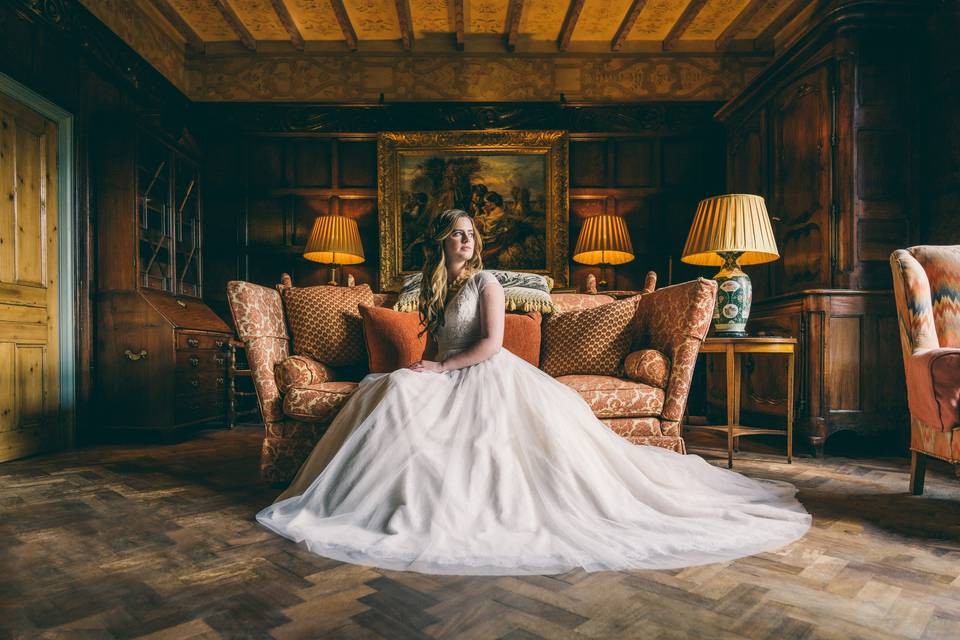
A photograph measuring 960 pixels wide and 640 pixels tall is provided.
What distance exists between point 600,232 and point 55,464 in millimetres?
4117

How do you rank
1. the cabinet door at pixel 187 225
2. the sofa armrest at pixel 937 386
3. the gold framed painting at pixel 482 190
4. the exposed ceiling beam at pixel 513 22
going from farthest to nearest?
the gold framed painting at pixel 482 190 → the exposed ceiling beam at pixel 513 22 → the cabinet door at pixel 187 225 → the sofa armrest at pixel 937 386

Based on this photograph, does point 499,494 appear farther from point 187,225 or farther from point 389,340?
point 187,225

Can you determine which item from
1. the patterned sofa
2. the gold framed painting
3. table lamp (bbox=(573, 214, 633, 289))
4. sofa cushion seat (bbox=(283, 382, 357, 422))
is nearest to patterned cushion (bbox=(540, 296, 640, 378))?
the patterned sofa

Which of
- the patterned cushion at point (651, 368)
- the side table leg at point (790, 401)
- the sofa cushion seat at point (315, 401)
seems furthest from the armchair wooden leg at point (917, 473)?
the sofa cushion seat at point (315, 401)

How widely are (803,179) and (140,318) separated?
180 inches

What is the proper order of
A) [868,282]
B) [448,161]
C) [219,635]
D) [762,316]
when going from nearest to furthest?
[219,635]
[868,282]
[762,316]
[448,161]

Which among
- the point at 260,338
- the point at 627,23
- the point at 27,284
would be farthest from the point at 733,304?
the point at 27,284

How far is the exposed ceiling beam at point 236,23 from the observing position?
451 cm

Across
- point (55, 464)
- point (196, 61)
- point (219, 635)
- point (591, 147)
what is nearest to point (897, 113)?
point (591, 147)

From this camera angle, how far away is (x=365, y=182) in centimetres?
525

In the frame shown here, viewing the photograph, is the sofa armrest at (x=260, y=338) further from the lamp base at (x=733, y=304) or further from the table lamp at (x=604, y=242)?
the table lamp at (x=604, y=242)

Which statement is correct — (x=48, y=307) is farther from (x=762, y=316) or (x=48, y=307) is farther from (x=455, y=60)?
(x=762, y=316)

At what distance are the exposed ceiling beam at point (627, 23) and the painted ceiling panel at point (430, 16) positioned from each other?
60.0 inches

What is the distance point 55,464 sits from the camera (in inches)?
119
